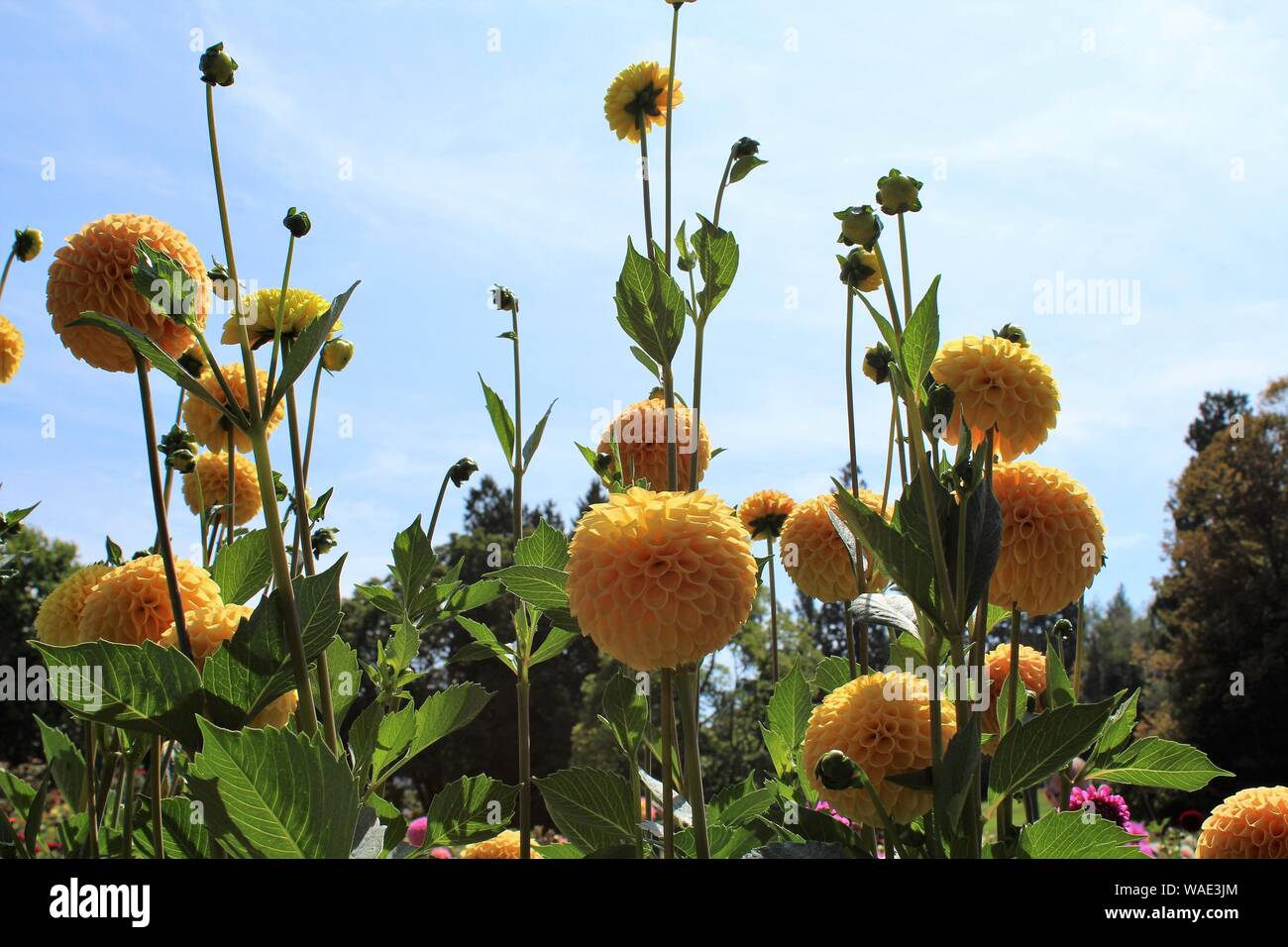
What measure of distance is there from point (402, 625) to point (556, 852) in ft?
1.44

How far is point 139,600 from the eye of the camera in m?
1.36

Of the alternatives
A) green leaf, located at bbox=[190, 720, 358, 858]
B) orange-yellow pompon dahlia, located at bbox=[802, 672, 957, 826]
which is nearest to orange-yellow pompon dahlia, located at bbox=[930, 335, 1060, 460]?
orange-yellow pompon dahlia, located at bbox=[802, 672, 957, 826]

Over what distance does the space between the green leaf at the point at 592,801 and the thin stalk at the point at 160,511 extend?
18.1 inches

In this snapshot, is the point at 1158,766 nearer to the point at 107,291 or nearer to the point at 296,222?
the point at 296,222

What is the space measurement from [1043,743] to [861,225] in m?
0.61

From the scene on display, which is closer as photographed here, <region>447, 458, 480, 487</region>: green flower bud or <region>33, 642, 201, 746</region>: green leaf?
<region>33, 642, 201, 746</region>: green leaf

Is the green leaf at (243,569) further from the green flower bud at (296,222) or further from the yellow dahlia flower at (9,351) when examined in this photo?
the yellow dahlia flower at (9,351)

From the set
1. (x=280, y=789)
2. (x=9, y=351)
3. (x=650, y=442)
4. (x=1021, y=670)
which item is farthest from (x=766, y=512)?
(x=9, y=351)

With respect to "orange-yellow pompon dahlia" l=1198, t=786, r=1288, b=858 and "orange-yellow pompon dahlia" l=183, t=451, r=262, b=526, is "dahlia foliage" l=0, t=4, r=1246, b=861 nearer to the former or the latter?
"orange-yellow pompon dahlia" l=1198, t=786, r=1288, b=858

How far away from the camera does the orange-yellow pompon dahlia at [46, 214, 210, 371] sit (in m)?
1.34

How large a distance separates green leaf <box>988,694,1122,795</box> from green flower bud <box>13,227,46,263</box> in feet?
8.30

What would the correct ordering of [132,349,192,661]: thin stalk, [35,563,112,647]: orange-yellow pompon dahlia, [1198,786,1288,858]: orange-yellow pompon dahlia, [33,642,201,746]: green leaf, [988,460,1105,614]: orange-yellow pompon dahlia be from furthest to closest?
[35,563,112,647]: orange-yellow pompon dahlia < [1198,786,1288,858]: orange-yellow pompon dahlia < [988,460,1105,614]: orange-yellow pompon dahlia < [132,349,192,661]: thin stalk < [33,642,201,746]: green leaf

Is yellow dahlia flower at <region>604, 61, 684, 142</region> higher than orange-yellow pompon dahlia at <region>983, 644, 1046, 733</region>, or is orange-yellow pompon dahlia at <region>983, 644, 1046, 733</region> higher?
yellow dahlia flower at <region>604, 61, 684, 142</region>
